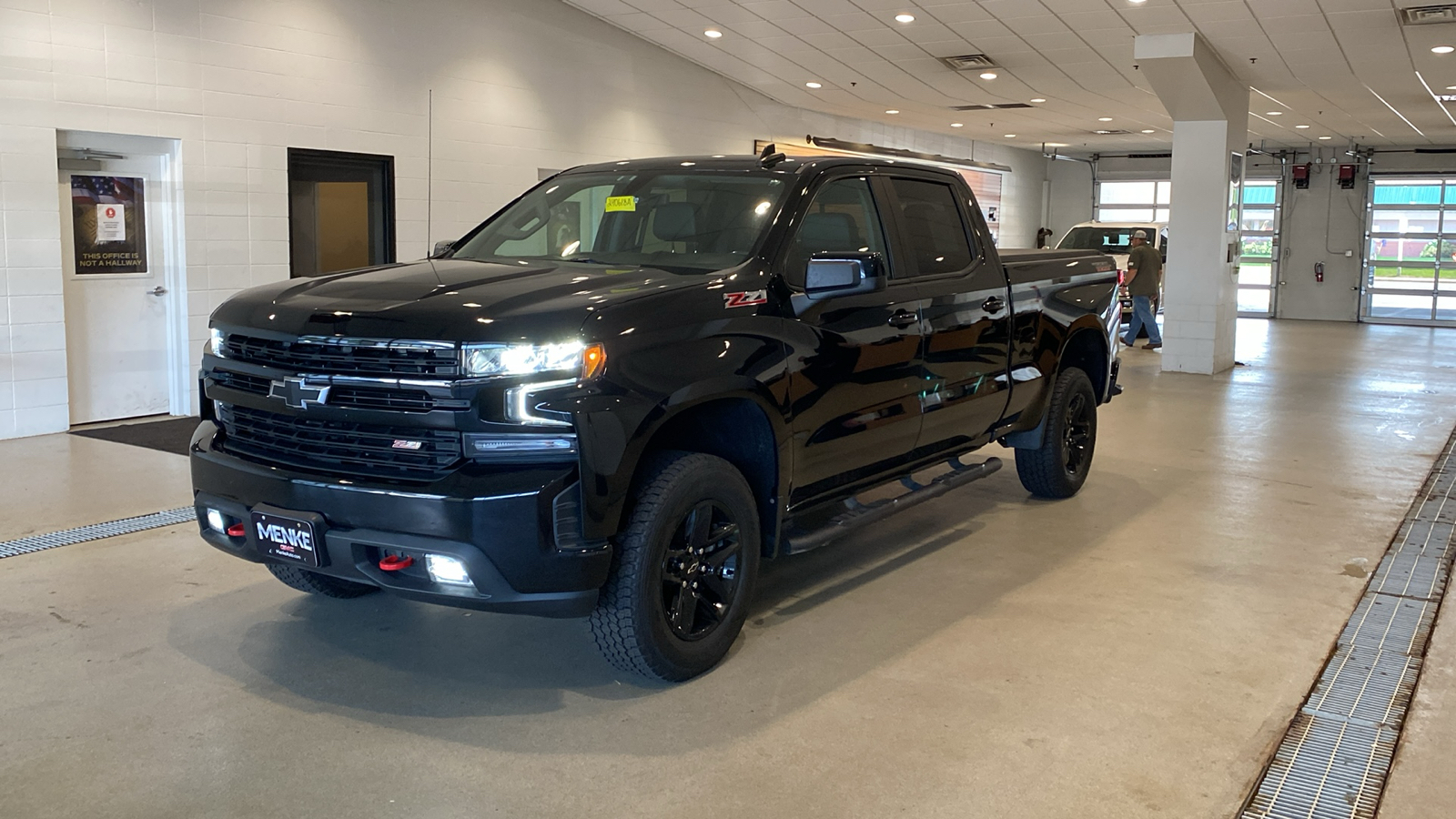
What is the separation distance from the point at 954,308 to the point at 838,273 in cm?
105

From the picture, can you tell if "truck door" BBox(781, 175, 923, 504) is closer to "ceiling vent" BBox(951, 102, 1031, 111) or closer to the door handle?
the door handle

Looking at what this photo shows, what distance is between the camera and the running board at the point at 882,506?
3834 millimetres

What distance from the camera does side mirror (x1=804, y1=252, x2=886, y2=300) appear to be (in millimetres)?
3592

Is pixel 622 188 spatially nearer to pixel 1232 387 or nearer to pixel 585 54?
pixel 585 54

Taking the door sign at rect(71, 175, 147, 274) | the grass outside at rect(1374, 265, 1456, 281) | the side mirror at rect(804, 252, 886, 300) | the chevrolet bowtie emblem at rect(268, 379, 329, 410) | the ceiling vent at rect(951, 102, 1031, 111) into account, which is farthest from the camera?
the grass outside at rect(1374, 265, 1456, 281)

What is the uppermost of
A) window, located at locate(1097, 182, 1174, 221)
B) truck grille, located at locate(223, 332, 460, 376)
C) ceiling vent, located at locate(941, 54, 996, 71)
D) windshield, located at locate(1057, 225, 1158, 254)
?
ceiling vent, located at locate(941, 54, 996, 71)

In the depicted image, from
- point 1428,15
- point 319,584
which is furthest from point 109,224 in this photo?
point 1428,15

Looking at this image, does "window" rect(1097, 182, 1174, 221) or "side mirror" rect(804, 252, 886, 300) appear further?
"window" rect(1097, 182, 1174, 221)

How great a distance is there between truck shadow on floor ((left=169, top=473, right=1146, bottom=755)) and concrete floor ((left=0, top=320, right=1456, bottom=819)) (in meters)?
0.01

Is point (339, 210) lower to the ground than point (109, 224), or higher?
higher

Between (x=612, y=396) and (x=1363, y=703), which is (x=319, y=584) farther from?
(x=1363, y=703)

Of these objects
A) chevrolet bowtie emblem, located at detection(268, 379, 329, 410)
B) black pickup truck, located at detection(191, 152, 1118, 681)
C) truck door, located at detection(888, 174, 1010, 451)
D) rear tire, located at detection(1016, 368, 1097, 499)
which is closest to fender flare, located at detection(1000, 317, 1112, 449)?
rear tire, located at detection(1016, 368, 1097, 499)

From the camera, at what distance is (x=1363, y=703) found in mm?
3350

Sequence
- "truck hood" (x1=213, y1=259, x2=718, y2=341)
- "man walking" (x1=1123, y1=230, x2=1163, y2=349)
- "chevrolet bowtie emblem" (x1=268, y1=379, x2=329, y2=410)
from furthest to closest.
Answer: "man walking" (x1=1123, y1=230, x2=1163, y2=349) → "chevrolet bowtie emblem" (x1=268, y1=379, x2=329, y2=410) → "truck hood" (x1=213, y1=259, x2=718, y2=341)
